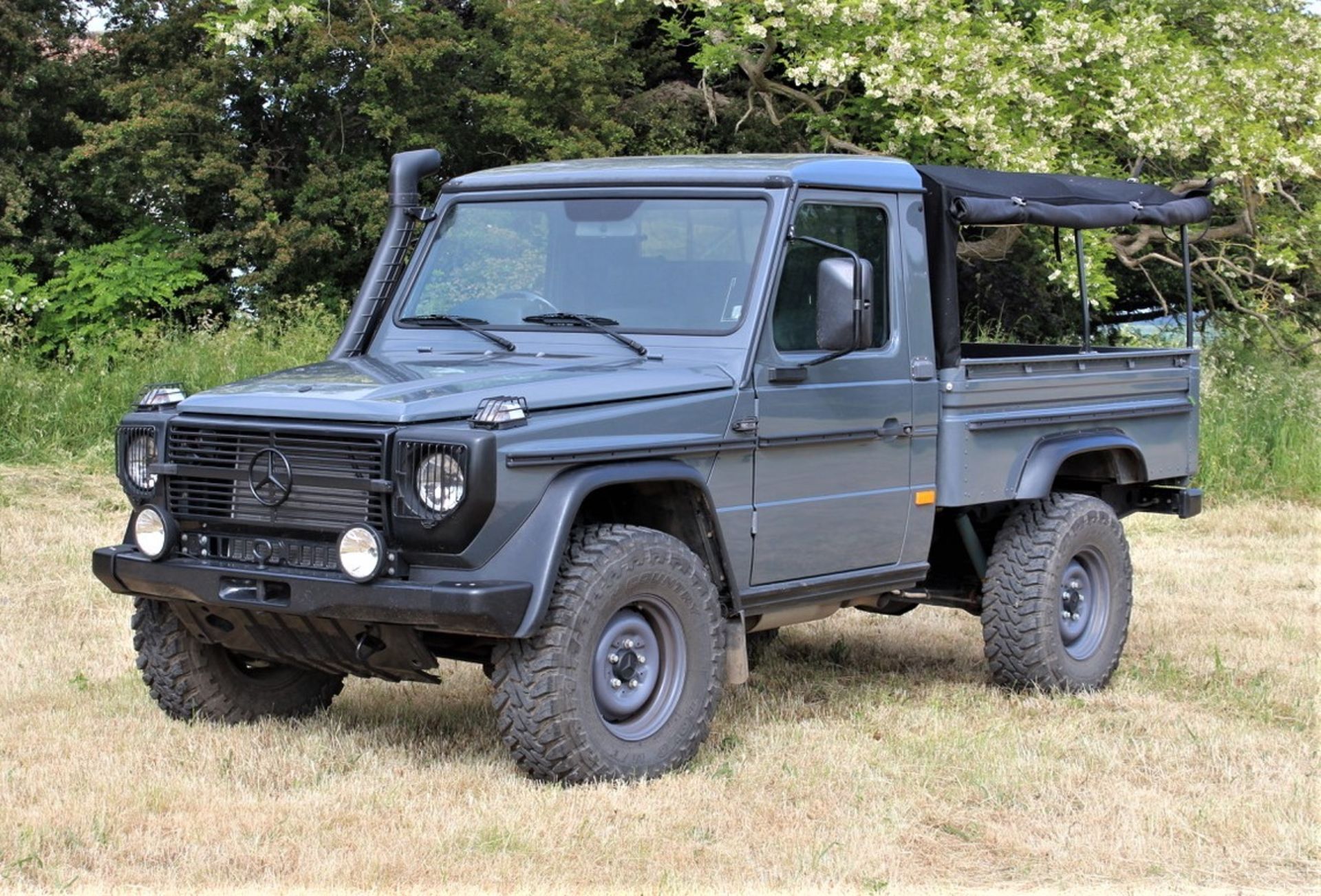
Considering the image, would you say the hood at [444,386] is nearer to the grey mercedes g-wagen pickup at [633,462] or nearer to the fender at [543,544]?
the grey mercedes g-wagen pickup at [633,462]

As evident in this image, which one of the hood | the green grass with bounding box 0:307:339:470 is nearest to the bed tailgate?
the hood

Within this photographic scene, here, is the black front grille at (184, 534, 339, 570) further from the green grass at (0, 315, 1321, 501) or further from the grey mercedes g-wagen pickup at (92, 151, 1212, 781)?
the green grass at (0, 315, 1321, 501)

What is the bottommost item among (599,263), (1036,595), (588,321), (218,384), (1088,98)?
(1036,595)

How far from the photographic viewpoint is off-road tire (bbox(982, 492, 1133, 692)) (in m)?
7.46

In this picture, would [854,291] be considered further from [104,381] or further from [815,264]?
[104,381]

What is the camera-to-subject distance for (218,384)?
14.2 meters

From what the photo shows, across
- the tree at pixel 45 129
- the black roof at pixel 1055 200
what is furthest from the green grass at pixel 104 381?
the black roof at pixel 1055 200

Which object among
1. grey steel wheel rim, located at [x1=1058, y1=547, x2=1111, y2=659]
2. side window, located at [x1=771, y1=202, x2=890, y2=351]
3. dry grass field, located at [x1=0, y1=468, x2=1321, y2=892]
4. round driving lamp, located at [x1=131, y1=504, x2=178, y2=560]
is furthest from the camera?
grey steel wheel rim, located at [x1=1058, y1=547, x2=1111, y2=659]

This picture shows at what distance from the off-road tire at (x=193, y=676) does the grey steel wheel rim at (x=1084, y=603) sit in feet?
11.2

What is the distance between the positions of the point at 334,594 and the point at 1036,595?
324cm

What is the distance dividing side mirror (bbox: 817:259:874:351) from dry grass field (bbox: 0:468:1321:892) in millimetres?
1492

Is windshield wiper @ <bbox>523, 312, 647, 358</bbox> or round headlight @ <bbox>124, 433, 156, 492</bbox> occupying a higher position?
windshield wiper @ <bbox>523, 312, 647, 358</bbox>

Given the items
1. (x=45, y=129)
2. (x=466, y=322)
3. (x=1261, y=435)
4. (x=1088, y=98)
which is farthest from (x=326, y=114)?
(x=466, y=322)

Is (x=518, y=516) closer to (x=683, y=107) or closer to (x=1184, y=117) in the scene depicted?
(x=1184, y=117)
